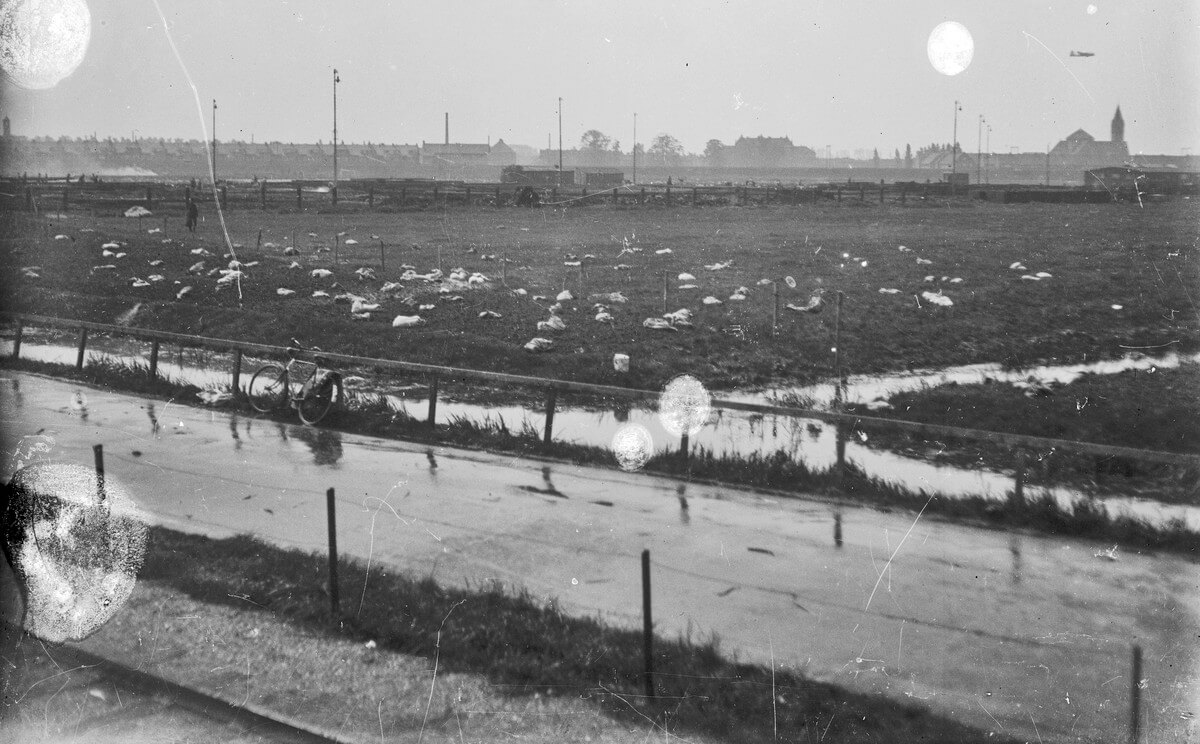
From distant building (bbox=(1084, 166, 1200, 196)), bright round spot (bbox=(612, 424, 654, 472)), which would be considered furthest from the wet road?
distant building (bbox=(1084, 166, 1200, 196))

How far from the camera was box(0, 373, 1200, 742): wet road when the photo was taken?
6.87 m

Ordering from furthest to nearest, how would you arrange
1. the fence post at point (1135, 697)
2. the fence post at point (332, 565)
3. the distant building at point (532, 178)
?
the distant building at point (532, 178)
the fence post at point (332, 565)
the fence post at point (1135, 697)

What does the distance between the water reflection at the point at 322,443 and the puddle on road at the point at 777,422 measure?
1 centimetres

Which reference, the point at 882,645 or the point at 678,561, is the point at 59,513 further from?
the point at 882,645

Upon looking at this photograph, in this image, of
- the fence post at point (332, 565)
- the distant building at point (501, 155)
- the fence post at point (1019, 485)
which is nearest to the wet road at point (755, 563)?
the fence post at point (332, 565)

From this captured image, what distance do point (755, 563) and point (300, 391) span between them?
27.9 ft

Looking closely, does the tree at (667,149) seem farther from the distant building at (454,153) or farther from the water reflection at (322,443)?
the water reflection at (322,443)

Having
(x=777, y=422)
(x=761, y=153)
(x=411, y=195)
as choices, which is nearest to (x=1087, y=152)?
(x=761, y=153)

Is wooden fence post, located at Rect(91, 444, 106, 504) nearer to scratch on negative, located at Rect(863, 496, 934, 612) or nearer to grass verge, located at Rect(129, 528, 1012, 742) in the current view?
grass verge, located at Rect(129, 528, 1012, 742)

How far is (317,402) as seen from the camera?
14688mm

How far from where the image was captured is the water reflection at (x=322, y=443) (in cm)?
1268

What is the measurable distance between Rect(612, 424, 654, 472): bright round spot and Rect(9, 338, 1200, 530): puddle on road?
0.43 ft

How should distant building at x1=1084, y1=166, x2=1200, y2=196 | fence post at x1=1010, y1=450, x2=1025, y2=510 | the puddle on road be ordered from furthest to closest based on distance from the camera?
distant building at x1=1084, y1=166, x2=1200, y2=196, the puddle on road, fence post at x1=1010, y1=450, x2=1025, y2=510

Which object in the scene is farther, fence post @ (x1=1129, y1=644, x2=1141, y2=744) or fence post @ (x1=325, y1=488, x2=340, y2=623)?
fence post @ (x1=325, y1=488, x2=340, y2=623)
